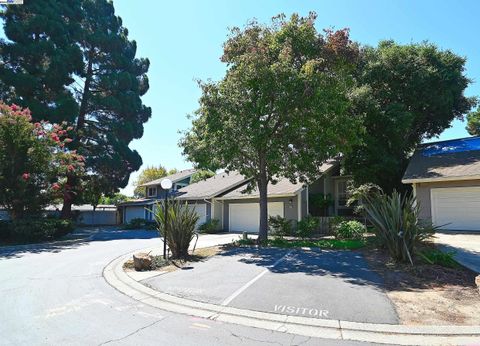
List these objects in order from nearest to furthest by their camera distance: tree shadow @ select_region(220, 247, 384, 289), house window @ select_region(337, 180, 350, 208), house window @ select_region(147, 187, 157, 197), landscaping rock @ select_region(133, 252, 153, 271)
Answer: tree shadow @ select_region(220, 247, 384, 289) → landscaping rock @ select_region(133, 252, 153, 271) → house window @ select_region(337, 180, 350, 208) → house window @ select_region(147, 187, 157, 197)

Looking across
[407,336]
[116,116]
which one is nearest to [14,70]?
[116,116]

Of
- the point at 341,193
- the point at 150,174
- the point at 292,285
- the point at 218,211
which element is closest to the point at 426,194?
the point at 341,193

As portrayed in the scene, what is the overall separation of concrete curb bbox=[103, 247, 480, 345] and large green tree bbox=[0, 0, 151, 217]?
85.6 feet

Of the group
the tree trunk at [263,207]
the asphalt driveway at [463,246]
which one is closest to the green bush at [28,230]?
the tree trunk at [263,207]

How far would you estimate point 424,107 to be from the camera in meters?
21.9

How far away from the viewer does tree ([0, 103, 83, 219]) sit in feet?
62.6

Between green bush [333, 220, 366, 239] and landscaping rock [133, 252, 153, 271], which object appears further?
green bush [333, 220, 366, 239]

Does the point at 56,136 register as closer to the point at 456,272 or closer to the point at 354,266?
the point at 354,266

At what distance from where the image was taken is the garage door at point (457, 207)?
15891 millimetres

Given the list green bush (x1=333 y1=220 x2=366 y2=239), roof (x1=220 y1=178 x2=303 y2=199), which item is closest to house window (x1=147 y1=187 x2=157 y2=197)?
roof (x1=220 y1=178 x2=303 y2=199)

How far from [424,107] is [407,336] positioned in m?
20.2

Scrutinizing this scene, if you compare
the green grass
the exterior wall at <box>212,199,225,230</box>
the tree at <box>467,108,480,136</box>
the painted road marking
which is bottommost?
the painted road marking

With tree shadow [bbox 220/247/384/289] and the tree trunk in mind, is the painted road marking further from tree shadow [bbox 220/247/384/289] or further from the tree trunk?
the tree trunk

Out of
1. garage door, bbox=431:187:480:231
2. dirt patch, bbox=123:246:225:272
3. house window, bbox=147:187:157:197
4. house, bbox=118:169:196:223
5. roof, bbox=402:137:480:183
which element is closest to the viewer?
dirt patch, bbox=123:246:225:272
